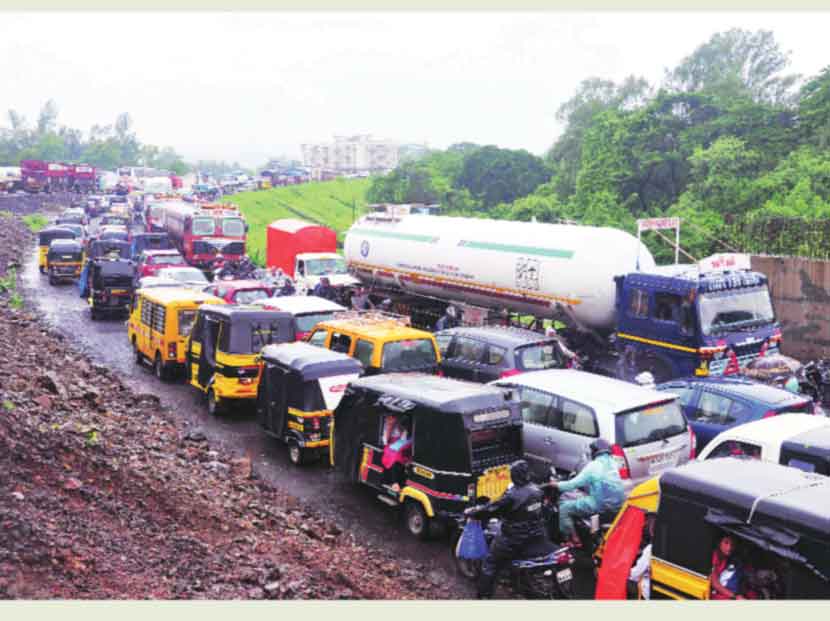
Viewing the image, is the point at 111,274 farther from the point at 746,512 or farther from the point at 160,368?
the point at 746,512

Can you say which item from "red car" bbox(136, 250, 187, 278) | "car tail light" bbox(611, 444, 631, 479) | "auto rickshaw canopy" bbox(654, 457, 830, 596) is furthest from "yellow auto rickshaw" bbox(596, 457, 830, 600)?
"red car" bbox(136, 250, 187, 278)

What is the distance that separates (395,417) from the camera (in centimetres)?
1083

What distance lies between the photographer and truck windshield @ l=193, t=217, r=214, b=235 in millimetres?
36500

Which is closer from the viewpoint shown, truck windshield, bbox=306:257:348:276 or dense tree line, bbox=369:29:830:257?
truck windshield, bbox=306:257:348:276

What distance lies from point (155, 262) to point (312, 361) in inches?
732

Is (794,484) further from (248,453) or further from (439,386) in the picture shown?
(248,453)

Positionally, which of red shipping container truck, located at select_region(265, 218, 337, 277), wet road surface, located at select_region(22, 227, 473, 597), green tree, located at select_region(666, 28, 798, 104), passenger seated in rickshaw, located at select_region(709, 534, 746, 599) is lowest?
wet road surface, located at select_region(22, 227, 473, 597)

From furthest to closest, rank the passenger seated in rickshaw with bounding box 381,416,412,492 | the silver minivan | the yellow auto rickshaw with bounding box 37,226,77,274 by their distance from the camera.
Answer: the yellow auto rickshaw with bounding box 37,226,77,274
the passenger seated in rickshaw with bounding box 381,416,412,492
the silver minivan

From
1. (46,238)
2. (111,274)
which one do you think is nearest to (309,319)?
(111,274)

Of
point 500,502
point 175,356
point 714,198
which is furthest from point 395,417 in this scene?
A: point 714,198

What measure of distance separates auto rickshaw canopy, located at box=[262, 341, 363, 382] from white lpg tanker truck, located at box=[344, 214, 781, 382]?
265 inches

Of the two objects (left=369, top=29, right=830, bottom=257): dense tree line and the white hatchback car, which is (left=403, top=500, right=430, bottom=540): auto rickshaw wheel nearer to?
the white hatchback car

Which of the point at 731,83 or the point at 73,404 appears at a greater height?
the point at 731,83

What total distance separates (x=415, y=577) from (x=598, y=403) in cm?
318
